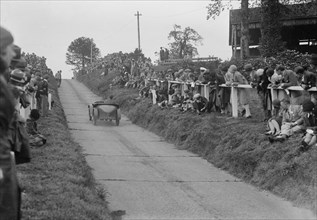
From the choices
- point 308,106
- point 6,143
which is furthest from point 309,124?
point 6,143

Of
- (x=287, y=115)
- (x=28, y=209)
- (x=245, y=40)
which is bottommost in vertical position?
(x=28, y=209)

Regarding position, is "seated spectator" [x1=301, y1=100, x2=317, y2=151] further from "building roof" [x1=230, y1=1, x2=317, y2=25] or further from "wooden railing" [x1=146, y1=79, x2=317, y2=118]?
"building roof" [x1=230, y1=1, x2=317, y2=25]

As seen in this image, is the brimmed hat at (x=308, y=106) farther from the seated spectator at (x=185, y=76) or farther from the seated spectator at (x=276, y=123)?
the seated spectator at (x=185, y=76)

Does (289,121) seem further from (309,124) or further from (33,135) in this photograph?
(33,135)

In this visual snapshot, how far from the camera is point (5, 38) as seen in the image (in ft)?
13.2

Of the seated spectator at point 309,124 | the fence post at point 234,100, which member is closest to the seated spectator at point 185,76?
the fence post at point 234,100

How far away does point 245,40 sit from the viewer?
32.8 metres

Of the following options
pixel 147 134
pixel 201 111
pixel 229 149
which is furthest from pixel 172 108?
pixel 229 149

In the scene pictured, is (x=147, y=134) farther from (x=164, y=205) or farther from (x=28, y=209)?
(x=28, y=209)

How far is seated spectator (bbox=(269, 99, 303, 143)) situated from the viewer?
12.2m

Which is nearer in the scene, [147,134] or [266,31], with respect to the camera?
[147,134]

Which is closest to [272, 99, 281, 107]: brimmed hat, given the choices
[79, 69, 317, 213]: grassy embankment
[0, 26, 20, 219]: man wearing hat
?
[79, 69, 317, 213]: grassy embankment

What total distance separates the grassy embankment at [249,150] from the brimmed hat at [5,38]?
7023 mm

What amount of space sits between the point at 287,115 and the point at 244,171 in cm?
169
